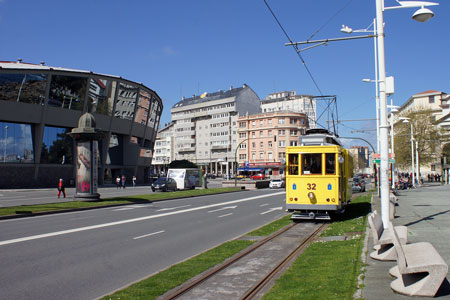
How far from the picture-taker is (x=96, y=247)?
11.1 meters

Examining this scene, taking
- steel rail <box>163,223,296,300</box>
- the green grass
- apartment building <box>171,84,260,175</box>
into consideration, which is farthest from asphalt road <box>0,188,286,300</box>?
apartment building <box>171,84,260,175</box>

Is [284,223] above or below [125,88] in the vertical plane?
below

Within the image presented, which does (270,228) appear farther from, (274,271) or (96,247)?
(274,271)

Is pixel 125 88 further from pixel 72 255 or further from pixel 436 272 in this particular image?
pixel 436 272

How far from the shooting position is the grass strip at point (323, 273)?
6117 mm

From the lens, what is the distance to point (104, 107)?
5762 cm

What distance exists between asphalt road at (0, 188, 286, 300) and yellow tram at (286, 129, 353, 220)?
2028 millimetres

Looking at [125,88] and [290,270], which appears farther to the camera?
[125,88]

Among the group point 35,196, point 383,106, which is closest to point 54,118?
point 35,196

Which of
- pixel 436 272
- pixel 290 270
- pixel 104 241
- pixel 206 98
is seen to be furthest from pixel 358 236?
pixel 206 98

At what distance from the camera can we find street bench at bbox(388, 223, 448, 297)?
18.4ft

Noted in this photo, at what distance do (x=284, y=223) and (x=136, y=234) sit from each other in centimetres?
558

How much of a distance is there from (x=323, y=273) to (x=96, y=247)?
641 cm

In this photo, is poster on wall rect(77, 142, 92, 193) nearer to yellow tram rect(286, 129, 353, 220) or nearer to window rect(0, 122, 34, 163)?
yellow tram rect(286, 129, 353, 220)
